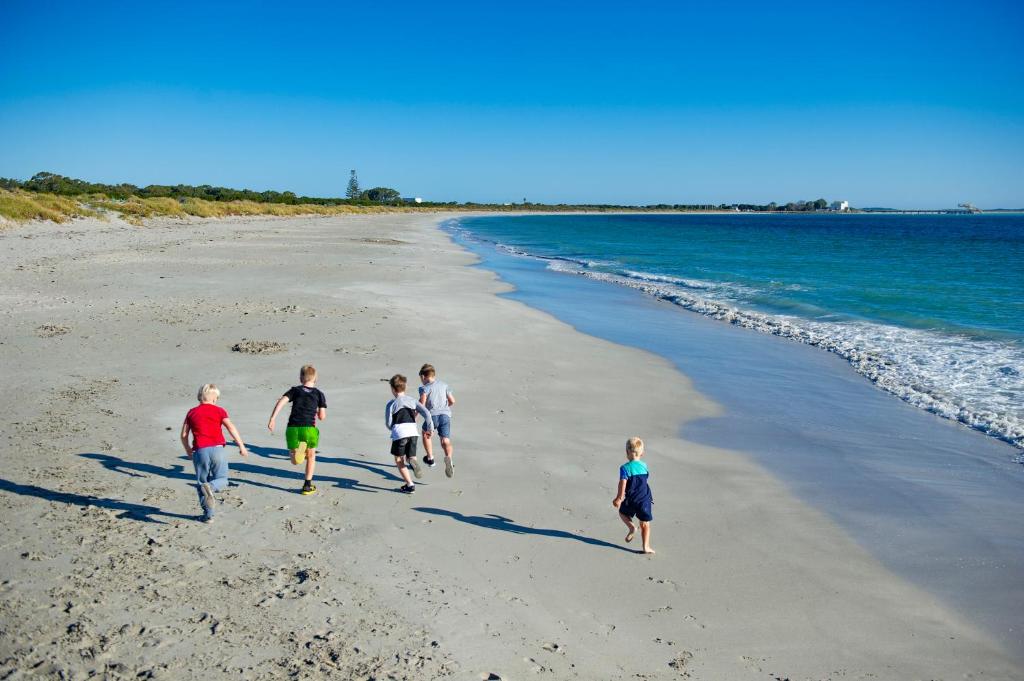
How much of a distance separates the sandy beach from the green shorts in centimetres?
49

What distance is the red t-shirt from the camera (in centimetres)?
641

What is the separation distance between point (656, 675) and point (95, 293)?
18.2 m

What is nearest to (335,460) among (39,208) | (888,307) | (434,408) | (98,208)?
(434,408)

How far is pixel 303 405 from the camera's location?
743 centimetres

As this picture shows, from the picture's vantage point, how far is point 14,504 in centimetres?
658

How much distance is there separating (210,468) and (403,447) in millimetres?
1943

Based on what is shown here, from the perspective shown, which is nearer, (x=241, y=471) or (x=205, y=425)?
(x=205, y=425)

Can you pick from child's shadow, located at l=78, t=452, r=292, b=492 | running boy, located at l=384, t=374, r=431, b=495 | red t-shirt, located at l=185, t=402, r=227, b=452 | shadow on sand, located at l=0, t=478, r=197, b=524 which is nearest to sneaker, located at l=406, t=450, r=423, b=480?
running boy, located at l=384, t=374, r=431, b=495

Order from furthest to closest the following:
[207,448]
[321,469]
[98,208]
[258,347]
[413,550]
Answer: [98,208], [258,347], [321,469], [207,448], [413,550]

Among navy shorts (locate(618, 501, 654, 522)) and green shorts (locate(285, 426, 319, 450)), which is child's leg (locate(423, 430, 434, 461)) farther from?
navy shorts (locate(618, 501, 654, 522))

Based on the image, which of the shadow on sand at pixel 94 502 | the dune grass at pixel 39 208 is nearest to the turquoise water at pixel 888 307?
the shadow on sand at pixel 94 502

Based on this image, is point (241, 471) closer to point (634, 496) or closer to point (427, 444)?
point (427, 444)

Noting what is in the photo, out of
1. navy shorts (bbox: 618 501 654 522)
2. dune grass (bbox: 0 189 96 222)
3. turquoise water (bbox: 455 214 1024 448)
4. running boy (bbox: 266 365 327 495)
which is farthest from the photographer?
dune grass (bbox: 0 189 96 222)

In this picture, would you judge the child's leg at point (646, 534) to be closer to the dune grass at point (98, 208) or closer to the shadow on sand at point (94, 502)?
the shadow on sand at point (94, 502)
